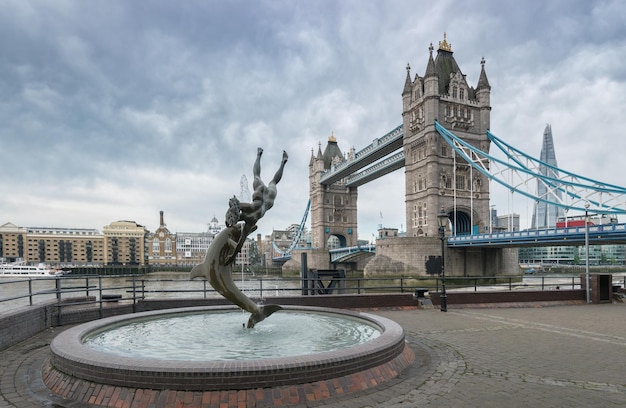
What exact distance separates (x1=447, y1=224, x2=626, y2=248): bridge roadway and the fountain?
32.7 meters

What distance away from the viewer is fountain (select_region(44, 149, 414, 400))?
15.8ft

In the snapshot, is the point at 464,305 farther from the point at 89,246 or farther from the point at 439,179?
the point at 89,246

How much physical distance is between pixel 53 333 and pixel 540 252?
14265 centimetres

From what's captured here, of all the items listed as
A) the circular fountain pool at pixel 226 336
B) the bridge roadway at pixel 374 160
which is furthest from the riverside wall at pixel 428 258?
the circular fountain pool at pixel 226 336

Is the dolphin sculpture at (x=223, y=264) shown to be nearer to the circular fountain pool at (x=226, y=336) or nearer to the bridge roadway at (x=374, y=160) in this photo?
the circular fountain pool at (x=226, y=336)

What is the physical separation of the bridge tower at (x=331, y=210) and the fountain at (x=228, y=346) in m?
80.4

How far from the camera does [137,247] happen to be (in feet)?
424

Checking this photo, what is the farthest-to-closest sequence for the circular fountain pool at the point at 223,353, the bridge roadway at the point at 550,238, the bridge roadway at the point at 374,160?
the bridge roadway at the point at 374,160 < the bridge roadway at the point at 550,238 < the circular fountain pool at the point at 223,353

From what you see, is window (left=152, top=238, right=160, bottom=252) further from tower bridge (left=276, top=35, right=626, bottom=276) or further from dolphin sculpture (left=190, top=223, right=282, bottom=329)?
dolphin sculpture (left=190, top=223, right=282, bottom=329)

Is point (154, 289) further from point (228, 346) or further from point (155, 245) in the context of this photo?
point (155, 245)

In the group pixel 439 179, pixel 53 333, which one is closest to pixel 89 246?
pixel 439 179

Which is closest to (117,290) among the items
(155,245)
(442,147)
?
(442,147)

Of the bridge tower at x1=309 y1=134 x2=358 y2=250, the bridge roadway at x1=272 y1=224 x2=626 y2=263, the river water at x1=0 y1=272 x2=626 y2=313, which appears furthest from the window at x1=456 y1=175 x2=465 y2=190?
the bridge tower at x1=309 y1=134 x2=358 y2=250

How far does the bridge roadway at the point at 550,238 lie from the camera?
3279cm
